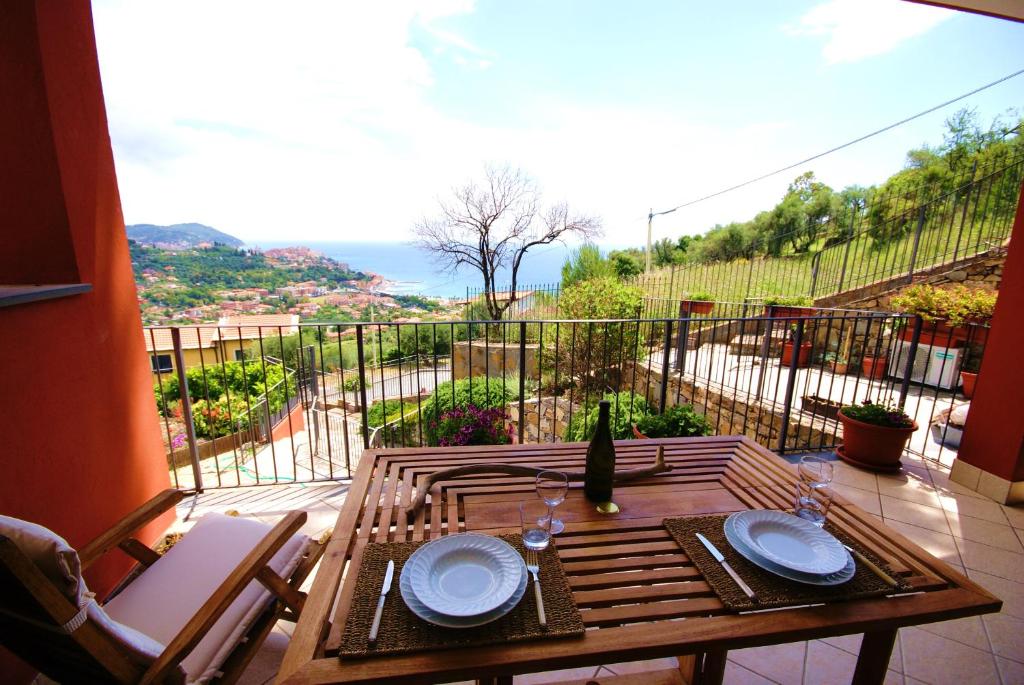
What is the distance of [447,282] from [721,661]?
10.2 meters

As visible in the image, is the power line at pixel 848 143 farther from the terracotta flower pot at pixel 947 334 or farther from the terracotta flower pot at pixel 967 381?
the terracotta flower pot at pixel 967 381

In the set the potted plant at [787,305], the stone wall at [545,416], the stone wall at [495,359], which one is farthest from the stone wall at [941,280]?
the stone wall at [495,359]

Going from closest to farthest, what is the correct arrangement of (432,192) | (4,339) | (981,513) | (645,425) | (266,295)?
1. (4,339)
2. (981,513)
3. (645,425)
4. (266,295)
5. (432,192)

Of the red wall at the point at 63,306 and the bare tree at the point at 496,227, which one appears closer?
the red wall at the point at 63,306

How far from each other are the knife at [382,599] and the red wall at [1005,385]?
3.45 metres

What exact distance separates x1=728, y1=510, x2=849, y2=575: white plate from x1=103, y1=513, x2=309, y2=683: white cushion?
55.0 inches

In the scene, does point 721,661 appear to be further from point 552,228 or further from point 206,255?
point 206,255

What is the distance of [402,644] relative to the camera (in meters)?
0.73

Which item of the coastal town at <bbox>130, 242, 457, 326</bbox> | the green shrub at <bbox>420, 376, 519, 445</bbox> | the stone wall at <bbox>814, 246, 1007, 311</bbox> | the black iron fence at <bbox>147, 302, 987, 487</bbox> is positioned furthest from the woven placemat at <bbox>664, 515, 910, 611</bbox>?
the stone wall at <bbox>814, 246, 1007, 311</bbox>

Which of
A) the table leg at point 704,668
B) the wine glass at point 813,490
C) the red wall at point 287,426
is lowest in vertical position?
the red wall at point 287,426

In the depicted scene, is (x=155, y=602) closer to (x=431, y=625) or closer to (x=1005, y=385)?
(x=431, y=625)

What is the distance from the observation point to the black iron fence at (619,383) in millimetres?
2922

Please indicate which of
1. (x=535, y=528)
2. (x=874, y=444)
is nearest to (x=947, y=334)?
(x=874, y=444)

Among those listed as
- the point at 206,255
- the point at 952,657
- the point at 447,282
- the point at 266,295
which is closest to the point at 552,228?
the point at 447,282
